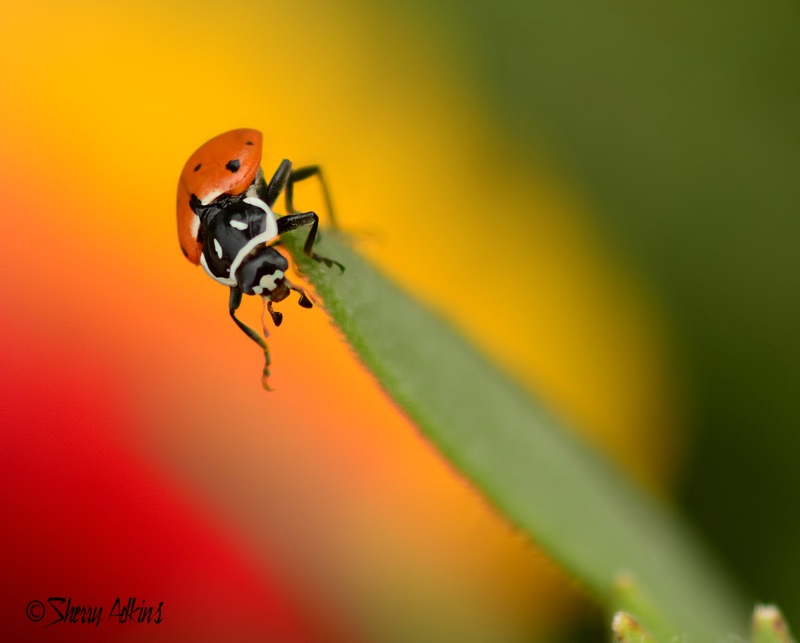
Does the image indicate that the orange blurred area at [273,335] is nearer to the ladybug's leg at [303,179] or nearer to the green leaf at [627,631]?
the ladybug's leg at [303,179]

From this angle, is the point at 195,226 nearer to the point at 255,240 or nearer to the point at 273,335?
the point at 255,240

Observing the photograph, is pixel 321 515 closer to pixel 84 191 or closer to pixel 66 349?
pixel 66 349

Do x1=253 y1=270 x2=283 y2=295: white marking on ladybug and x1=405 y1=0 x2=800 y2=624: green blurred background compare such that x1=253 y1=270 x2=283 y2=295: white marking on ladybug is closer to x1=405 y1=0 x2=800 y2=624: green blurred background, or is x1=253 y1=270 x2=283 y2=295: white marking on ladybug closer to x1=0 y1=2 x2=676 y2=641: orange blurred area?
Answer: x1=0 y1=2 x2=676 y2=641: orange blurred area

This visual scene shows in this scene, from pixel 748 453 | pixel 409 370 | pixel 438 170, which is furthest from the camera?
pixel 438 170

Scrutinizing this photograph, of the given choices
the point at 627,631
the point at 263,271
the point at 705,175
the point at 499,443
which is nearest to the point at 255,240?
the point at 263,271

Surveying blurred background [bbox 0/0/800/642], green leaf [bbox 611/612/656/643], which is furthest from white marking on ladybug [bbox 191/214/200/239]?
green leaf [bbox 611/612/656/643]

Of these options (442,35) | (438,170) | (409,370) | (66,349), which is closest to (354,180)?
(438,170)

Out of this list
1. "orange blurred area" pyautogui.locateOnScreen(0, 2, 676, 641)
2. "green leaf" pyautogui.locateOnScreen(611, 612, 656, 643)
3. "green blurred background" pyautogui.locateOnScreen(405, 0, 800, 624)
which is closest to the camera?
"green leaf" pyautogui.locateOnScreen(611, 612, 656, 643)
